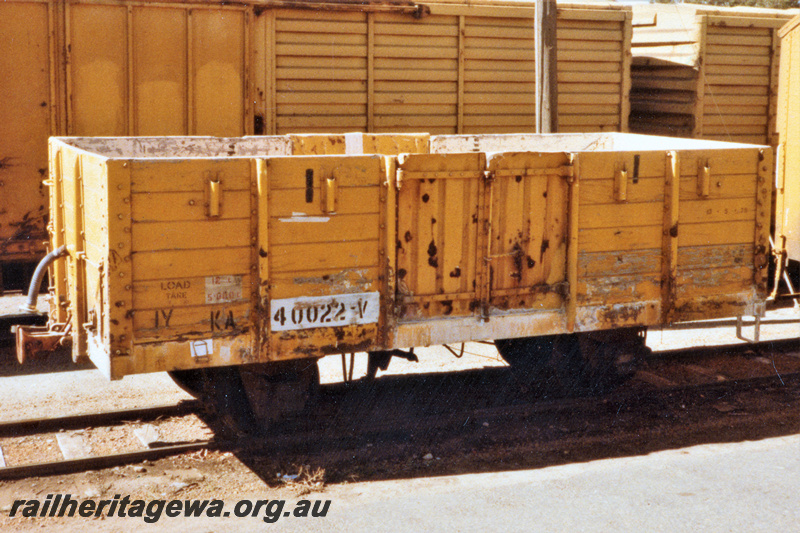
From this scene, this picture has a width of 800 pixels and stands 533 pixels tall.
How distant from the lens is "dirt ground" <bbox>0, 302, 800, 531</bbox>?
212 inches

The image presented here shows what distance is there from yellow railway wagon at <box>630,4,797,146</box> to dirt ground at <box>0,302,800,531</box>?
18.4 feet

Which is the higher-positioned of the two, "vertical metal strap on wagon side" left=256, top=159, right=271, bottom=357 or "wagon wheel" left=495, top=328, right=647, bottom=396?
"vertical metal strap on wagon side" left=256, top=159, right=271, bottom=357

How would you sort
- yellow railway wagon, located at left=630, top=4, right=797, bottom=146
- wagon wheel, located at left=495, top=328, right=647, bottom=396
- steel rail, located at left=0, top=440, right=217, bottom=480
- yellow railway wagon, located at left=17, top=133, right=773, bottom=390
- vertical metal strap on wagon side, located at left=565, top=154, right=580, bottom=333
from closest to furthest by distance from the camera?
1. yellow railway wagon, located at left=17, top=133, right=773, bottom=390
2. steel rail, located at left=0, top=440, right=217, bottom=480
3. vertical metal strap on wagon side, located at left=565, top=154, right=580, bottom=333
4. wagon wheel, located at left=495, top=328, right=647, bottom=396
5. yellow railway wagon, located at left=630, top=4, right=797, bottom=146

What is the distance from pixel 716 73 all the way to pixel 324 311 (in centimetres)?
858

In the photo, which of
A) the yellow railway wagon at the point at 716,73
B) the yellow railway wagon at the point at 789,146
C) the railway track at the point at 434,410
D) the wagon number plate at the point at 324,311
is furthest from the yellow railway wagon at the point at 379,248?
the yellow railway wagon at the point at 716,73

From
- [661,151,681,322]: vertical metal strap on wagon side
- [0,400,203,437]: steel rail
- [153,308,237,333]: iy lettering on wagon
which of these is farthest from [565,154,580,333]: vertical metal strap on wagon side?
[0,400,203,437]: steel rail

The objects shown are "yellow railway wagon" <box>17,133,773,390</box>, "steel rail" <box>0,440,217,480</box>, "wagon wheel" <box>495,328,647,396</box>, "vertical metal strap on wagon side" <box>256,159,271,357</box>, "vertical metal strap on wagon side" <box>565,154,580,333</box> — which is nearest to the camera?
"yellow railway wagon" <box>17,133,773,390</box>

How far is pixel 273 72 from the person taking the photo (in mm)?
9383

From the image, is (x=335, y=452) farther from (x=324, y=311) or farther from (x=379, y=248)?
(x=379, y=248)

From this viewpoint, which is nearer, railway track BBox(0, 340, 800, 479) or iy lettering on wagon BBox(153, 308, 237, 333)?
Result: iy lettering on wagon BBox(153, 308, 237, 333)

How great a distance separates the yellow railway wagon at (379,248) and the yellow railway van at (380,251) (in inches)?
0.5

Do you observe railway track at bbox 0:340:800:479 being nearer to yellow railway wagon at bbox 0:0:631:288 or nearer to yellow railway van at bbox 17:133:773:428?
yellow railway van at bbox 17:133:773:428

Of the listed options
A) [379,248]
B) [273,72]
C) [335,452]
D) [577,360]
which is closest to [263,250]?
[379,248]

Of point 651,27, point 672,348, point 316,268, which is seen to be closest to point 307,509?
point 316,268
